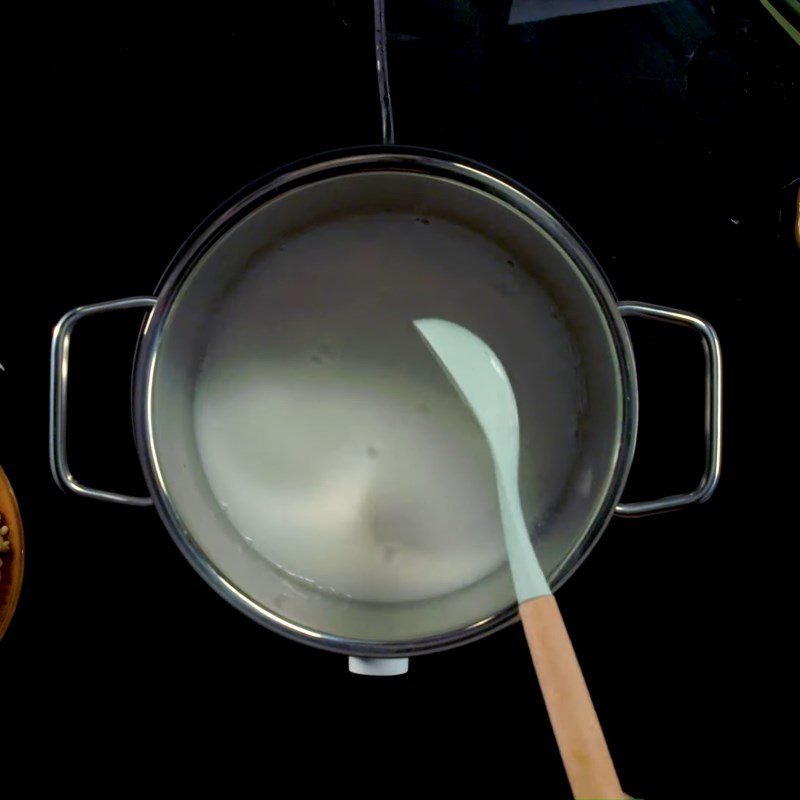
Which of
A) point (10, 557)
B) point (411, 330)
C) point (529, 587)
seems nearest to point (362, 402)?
point (411, 330)

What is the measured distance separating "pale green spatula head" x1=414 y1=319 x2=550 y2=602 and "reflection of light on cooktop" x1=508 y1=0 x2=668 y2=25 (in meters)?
0.27

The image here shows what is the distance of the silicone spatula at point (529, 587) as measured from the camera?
0.37m

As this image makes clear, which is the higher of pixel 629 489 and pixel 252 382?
pixel 252 382

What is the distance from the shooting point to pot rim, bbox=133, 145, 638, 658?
433 mm

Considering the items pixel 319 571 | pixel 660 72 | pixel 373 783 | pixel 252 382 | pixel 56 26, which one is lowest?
pixel 373 783

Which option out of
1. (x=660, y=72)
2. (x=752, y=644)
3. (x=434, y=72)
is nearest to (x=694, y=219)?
(x=660, y=72)

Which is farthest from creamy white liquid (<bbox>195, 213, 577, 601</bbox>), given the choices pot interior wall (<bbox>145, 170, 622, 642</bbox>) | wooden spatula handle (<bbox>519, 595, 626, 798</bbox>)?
wooden spatula handle (<bbox>519, 595, 626, 798</bbox>)

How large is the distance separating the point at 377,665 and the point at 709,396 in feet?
0.93

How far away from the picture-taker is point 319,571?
499 millimetres

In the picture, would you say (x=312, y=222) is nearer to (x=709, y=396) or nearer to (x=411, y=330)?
(x=411, y=330)

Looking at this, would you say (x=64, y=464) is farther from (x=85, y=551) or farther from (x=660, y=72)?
(x=660, y=72)

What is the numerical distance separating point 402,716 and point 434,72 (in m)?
0.51

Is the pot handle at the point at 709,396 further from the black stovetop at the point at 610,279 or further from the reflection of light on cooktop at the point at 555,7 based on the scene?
Answer: the reflection of light on cooktop at the point at 555,7

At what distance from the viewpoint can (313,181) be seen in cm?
45
